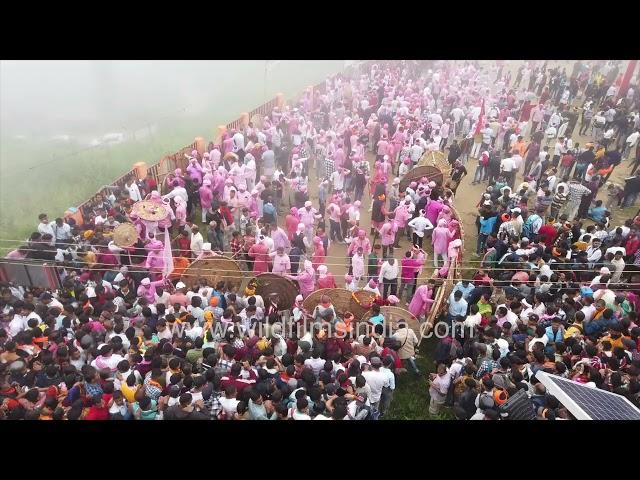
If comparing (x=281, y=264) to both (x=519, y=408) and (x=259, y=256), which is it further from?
(x=519, y=408)

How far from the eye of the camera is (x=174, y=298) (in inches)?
267

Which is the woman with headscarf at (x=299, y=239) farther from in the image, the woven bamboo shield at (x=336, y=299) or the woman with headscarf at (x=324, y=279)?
the woven bamboo shield at (x=336, y=299)

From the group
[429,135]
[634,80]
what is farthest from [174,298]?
[634,80]

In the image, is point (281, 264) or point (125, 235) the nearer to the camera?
point (281, 264)

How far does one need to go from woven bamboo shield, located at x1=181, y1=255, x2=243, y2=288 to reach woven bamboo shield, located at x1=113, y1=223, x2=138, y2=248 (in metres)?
1.27

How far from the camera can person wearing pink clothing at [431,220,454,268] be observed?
8.44 m

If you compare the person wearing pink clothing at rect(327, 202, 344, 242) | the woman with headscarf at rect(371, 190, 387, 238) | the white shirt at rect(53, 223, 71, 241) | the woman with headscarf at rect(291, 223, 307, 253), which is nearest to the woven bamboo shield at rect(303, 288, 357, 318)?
the woman with headscarf at rect(291, 223, 307, 253)

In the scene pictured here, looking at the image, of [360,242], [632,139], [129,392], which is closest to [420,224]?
[360,242]

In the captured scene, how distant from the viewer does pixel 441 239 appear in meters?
8.49

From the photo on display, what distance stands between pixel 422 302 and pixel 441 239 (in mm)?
1653

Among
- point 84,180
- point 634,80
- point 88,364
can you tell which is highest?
point 634,80

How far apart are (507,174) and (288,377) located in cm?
805

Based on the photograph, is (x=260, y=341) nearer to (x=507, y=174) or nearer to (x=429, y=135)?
(x=507, y=174)

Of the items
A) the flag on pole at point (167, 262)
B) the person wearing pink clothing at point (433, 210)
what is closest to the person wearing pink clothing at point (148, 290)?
the flag on pole at point (167, 262)
